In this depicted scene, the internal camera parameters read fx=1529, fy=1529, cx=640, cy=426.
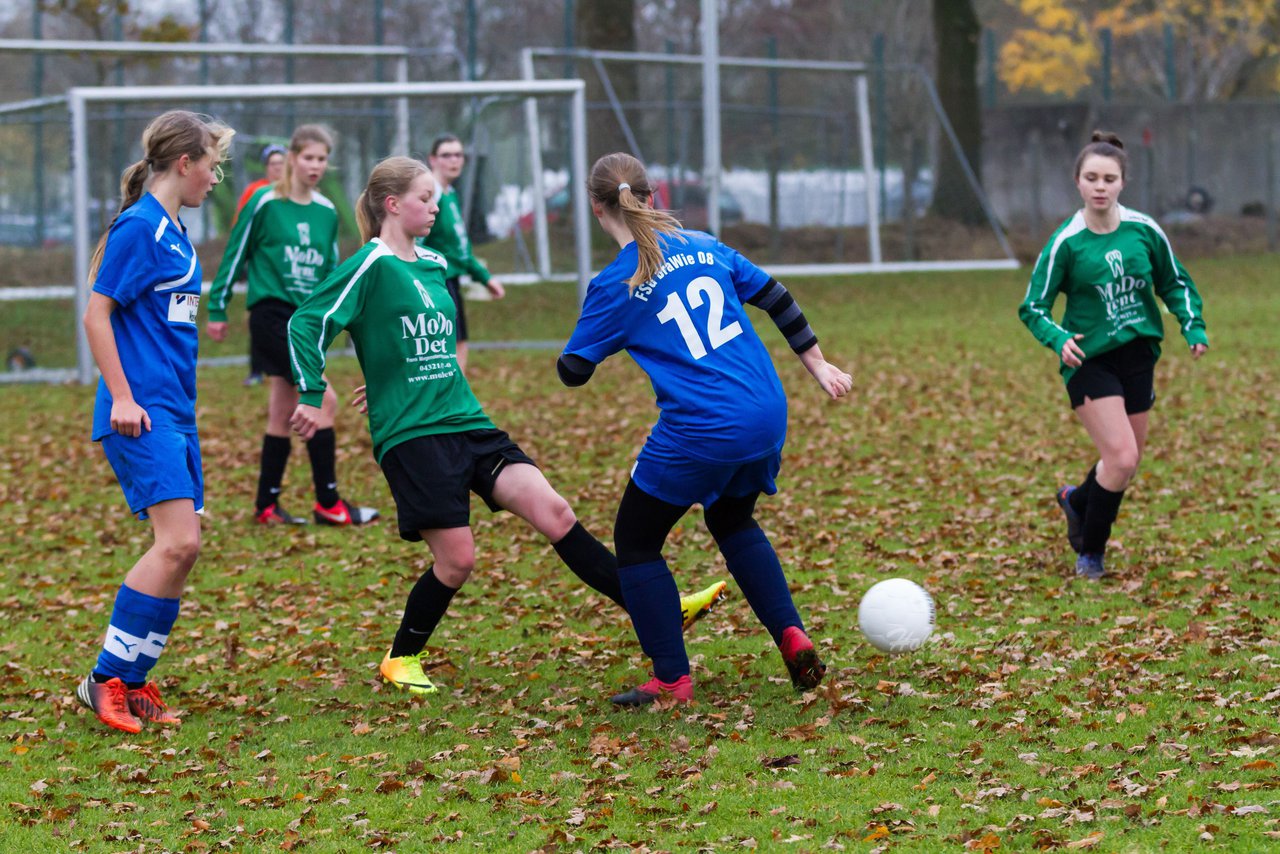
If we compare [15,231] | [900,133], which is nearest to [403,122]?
[15,231]

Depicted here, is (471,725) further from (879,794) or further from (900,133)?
(900,133)

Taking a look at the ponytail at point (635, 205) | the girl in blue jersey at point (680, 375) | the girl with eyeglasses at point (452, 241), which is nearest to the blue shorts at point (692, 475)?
the girl in blue jersey at point (680, 375)

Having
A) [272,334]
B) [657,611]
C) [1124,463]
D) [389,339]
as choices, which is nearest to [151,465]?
[389,339]

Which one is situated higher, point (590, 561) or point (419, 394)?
point (419, 394)

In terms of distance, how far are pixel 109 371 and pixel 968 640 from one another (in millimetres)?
3285

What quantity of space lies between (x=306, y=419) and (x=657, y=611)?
134 cm

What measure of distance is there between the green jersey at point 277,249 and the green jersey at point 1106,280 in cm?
399

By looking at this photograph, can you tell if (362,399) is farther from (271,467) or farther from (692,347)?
(271,467)

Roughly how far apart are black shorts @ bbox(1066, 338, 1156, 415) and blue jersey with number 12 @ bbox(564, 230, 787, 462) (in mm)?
2302

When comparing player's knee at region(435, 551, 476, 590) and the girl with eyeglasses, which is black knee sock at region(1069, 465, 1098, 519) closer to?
player's knee at region(435, 551, 476, 590)

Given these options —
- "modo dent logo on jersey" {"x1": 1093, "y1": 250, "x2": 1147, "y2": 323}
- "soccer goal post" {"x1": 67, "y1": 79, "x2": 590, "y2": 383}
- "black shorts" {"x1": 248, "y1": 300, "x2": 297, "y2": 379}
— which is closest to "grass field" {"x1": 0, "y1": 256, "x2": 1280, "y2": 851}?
"black shorts" {"x1": 248, "y1": 300, "x2": 297, "y2": 379}

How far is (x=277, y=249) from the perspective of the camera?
8609 mm

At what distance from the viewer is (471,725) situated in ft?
17.1

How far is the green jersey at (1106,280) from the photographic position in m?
6.66
